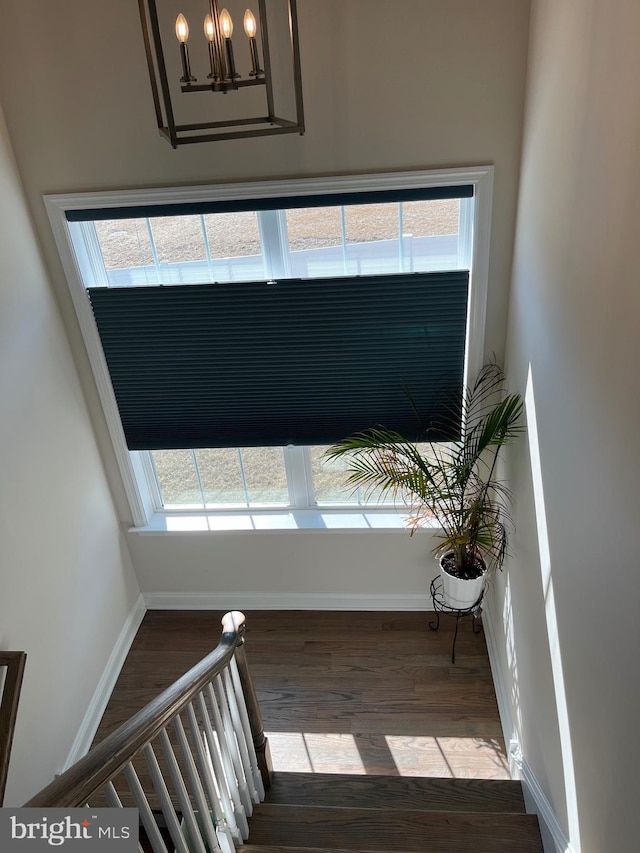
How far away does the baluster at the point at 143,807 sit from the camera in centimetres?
140

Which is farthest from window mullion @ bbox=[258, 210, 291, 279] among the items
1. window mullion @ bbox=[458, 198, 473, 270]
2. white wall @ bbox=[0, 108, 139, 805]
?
white wall @ bbox=[0, 108, 139, 805]

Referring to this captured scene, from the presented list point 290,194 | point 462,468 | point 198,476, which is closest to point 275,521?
point 198,476

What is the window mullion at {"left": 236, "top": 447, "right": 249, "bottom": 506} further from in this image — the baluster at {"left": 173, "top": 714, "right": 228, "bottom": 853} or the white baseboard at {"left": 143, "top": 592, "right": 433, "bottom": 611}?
the baluster at {"left": 173, "top": 714, "right": 228, "bottom": 853}

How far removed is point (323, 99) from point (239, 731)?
2407 millimetres

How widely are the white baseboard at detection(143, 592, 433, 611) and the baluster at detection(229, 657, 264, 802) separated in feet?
4.16

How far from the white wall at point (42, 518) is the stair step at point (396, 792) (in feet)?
3.42

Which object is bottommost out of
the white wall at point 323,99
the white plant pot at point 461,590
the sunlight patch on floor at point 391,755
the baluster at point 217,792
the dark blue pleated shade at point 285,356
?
the sunlight patch on floor at point 391,755

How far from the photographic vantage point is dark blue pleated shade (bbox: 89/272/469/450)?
2889 millimetres

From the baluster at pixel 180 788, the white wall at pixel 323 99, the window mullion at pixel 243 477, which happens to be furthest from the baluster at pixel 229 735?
the white wall at pixel 323 99

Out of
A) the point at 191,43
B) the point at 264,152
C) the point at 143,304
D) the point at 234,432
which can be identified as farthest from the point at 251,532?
the point at 191,43

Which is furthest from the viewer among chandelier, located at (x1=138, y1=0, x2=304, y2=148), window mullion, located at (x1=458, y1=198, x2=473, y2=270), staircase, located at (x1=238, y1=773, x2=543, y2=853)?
window mullion, located at (x1=458, y1=198, x2=473, y2=270)

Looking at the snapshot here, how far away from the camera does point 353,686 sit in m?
3.29

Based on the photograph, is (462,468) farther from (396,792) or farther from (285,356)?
(396,792)

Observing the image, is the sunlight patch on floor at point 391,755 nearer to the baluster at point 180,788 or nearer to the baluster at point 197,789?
the baluster at point 197,789
